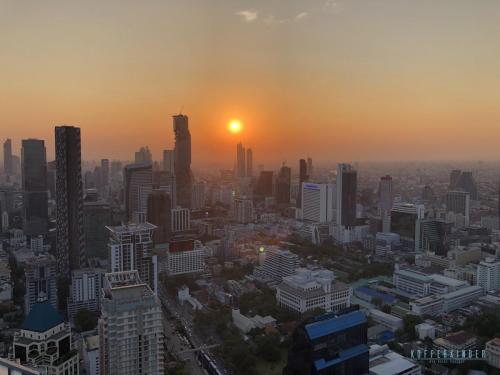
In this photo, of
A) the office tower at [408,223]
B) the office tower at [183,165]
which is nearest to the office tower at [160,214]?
the office tower at [183,165]

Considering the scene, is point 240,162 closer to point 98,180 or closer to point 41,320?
point 98,180

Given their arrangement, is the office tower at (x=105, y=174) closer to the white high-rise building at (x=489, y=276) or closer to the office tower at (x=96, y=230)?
the office tower at (x=96, y=230)

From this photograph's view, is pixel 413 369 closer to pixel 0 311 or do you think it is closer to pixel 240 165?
pixel 0 311

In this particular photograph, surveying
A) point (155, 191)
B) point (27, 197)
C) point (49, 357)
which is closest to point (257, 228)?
point (155, 191)

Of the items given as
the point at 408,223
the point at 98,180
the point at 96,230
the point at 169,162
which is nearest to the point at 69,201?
the point at 96,230

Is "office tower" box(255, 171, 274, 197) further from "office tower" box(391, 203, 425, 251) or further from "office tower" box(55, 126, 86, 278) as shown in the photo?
"office tower" box(55, 126, 86, 278)

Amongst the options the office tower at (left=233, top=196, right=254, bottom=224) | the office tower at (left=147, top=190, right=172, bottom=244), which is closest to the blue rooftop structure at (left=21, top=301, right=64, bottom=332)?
the office tower at (left=147, top=190, right=172, bottom=244)
